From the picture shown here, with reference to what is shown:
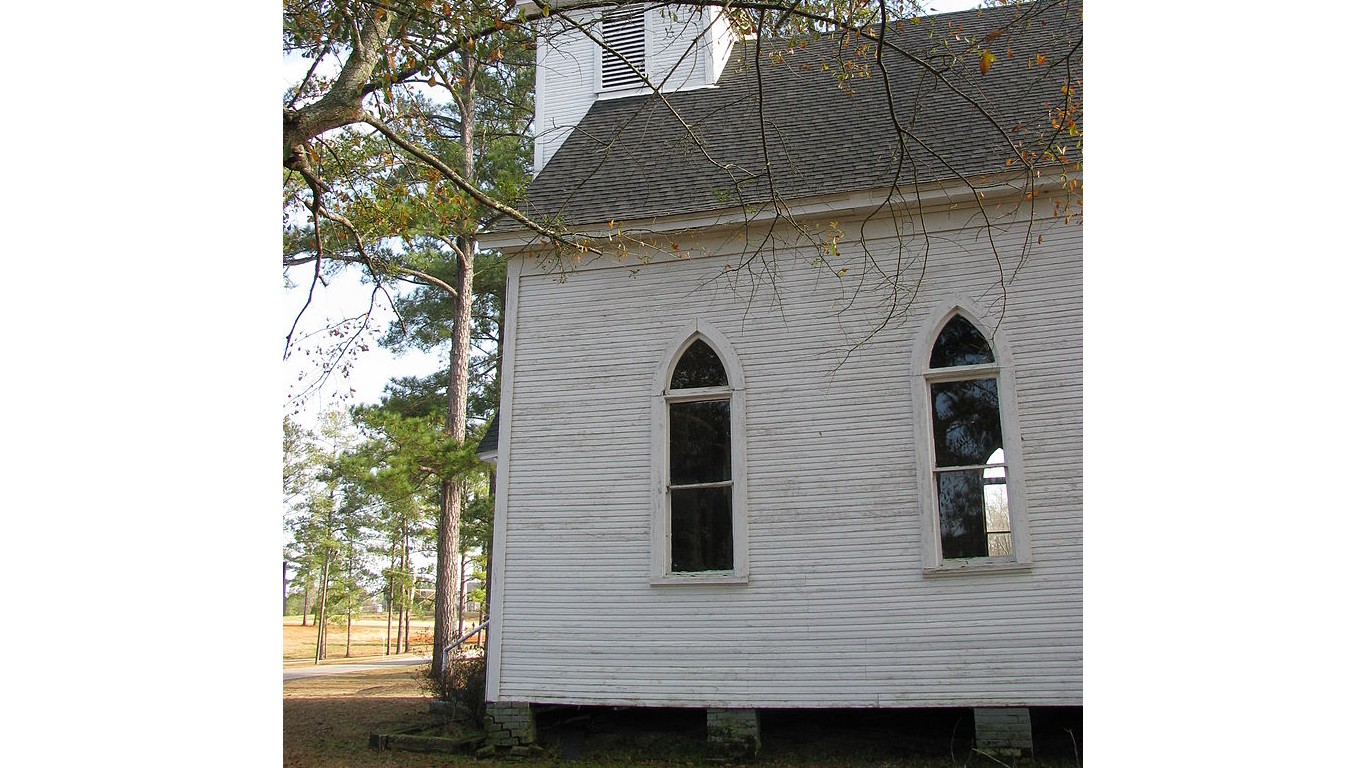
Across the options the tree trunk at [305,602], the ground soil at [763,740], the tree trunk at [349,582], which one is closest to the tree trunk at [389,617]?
the tree trunk at [349,582]

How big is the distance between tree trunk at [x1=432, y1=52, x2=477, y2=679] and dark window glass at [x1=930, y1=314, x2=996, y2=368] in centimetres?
959

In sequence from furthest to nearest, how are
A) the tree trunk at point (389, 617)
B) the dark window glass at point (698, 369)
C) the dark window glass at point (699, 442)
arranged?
the tree trunk at point (389, 617) < the dark window glass at point (698, 369) < the dark window glass at point (699, 442)

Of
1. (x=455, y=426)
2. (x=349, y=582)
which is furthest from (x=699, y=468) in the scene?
(x=349, y=582)

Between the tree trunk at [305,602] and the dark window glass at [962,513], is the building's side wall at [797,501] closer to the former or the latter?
the dark window glass at [962,513]

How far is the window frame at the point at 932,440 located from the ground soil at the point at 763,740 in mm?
1212

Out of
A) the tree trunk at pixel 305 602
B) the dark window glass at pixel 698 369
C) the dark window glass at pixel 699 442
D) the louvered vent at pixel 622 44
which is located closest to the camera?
the dark window glass at pixel 699 442

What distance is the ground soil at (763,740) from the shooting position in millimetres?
7113

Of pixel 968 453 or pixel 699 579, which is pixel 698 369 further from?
pixel 968 453

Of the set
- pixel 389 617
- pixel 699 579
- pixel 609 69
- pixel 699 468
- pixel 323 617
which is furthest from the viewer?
pixel 389 617

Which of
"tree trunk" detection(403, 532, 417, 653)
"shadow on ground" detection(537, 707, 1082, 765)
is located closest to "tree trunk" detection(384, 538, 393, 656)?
"tree trunk" detection(403, 532, 417, 653)

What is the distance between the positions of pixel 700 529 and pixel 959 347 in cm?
256

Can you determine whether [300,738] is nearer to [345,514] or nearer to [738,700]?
[738,700]

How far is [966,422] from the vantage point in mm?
7457
